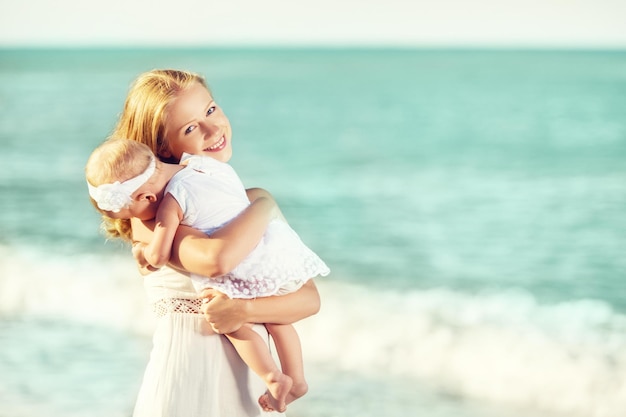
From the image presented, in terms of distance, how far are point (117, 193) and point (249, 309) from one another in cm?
30

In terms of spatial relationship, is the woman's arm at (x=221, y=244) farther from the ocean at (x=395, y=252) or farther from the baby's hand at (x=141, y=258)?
the ocean at (x=395, y=252)

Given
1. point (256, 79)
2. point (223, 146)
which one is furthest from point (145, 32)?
point (223, 146)

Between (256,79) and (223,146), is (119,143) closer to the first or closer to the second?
(223,146)

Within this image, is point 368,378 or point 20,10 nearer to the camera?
point 368,378

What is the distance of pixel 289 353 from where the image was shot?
1.84 m

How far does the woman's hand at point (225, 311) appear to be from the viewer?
5.74 feet

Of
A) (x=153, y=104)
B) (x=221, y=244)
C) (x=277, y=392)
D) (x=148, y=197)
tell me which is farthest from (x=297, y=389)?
(x=153, y=104)

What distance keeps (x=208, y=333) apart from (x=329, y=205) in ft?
23.5

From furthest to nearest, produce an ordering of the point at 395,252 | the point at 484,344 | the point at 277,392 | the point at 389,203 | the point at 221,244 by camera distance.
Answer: the point at 389,203 → the point at 395,252 → the point at 484,344 → the point at 277,392 → the point at 221,244

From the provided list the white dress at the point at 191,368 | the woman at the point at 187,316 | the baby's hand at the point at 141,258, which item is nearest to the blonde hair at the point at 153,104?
the woman at the point at 187,316

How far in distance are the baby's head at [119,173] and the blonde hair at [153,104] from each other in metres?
0.07

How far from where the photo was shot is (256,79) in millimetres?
20094

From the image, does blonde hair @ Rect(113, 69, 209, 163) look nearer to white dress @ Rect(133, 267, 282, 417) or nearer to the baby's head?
the baby's head

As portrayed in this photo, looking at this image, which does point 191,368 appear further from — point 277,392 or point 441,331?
point 441,331
